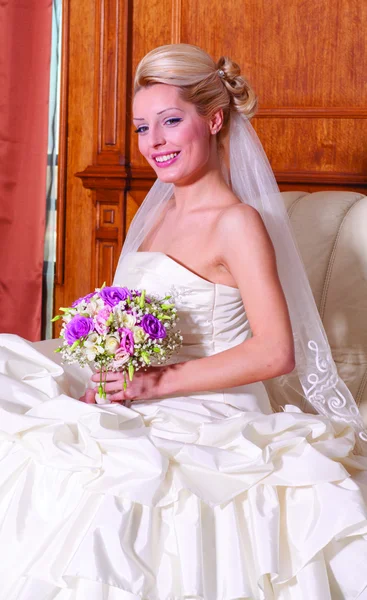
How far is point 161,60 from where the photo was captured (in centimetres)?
216

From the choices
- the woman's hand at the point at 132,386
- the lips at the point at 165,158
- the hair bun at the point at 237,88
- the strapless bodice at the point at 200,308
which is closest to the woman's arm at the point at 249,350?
the woman's hand at the point at 132,386

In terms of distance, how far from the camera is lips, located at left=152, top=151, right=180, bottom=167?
7.16ft

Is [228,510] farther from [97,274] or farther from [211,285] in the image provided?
[97,274]

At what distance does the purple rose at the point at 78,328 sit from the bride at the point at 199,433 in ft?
0.45

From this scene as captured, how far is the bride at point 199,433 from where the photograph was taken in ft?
4.91

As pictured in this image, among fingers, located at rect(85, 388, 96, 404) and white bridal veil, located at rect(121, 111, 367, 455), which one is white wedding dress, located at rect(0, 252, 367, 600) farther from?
white bridal veil, located at rect(121, 111, 367, 455)

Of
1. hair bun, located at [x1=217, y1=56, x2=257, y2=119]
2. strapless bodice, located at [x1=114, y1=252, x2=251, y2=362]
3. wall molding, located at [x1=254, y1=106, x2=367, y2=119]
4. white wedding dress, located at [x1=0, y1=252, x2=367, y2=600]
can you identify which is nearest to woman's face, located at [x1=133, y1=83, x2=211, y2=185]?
hair bun, located at [x1=217, y1=56, x2=257, y2=119]

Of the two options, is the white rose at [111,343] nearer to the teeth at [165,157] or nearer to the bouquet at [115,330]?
the bouquet at [115,330]

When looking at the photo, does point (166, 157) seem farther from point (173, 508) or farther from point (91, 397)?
point (173, 508)

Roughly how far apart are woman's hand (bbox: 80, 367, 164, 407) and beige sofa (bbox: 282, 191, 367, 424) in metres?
0.85

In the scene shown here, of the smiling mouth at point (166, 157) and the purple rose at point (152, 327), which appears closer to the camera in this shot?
the purple rose at point (152, 327)

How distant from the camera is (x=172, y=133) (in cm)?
216

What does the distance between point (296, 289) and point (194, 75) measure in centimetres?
67

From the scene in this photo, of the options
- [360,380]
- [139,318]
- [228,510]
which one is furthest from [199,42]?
[228,510]
